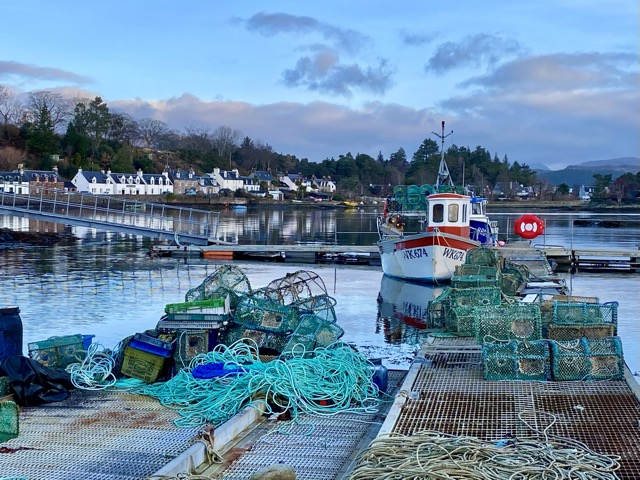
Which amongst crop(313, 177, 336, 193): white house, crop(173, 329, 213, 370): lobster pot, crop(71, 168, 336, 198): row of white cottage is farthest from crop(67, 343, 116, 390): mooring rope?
crop(313, 177, 336, 193): white house

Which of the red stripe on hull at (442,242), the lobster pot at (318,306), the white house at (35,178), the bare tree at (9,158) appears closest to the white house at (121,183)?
the white house at (35,178)

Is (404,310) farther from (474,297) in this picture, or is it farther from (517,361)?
(517,361)

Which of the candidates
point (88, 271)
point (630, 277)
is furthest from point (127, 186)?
point (630, 277)

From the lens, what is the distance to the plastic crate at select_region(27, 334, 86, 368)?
884 centimetres

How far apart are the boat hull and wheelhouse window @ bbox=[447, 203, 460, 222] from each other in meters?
0.94

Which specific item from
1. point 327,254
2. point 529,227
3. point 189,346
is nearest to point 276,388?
point 189,346

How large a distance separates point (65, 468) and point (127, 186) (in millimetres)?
90448

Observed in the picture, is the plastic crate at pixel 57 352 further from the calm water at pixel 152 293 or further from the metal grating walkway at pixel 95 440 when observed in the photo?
the calm water at pixel 152 293

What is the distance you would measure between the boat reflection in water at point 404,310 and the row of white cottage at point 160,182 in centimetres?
5198

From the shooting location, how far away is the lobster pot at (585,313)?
8719 mm

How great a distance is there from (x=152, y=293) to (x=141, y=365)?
36.0 feet

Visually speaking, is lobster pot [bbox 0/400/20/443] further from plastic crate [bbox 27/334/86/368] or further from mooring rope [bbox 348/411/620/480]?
mooring rope [bbox 348/411/620/480]

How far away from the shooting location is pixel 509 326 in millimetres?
8320

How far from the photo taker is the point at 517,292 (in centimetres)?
1466
